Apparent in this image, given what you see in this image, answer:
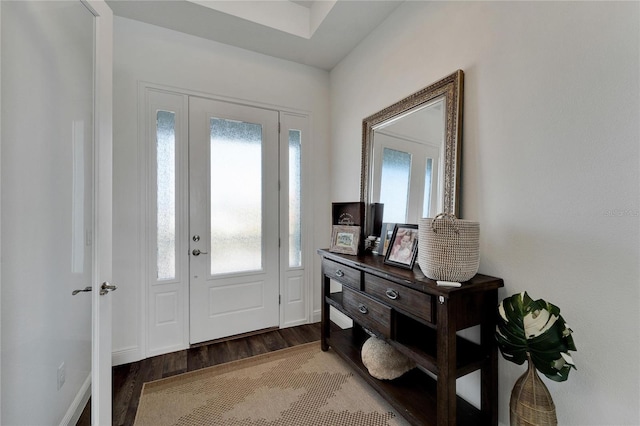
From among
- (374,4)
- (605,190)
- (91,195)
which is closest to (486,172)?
(605,190)

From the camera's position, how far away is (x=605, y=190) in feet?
3.52

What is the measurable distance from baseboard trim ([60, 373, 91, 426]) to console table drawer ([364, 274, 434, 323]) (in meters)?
1.57

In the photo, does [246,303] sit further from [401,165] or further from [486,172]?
[486,172]

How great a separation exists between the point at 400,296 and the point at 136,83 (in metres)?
2.65

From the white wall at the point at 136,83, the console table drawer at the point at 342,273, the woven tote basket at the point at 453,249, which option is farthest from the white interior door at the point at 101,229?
the woven tote basket at the point at 453,249

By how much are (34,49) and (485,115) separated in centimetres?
227

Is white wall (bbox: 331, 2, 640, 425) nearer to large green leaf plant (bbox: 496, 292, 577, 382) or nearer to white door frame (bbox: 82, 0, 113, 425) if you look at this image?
large green leaf plant (bbox: 496, 292, 577, 382)

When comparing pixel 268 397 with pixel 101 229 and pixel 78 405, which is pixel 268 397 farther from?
pixel 101 229

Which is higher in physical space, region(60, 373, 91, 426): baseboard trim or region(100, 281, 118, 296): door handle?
region(100, 281, 118, 296): door handle

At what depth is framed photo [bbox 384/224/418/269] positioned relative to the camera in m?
1.59

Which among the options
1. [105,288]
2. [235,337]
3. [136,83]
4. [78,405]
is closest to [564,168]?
[105,288]

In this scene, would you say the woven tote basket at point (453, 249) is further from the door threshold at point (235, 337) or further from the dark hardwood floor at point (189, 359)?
the door threshold at point (235, 337)

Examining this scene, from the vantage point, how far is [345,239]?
217 cm

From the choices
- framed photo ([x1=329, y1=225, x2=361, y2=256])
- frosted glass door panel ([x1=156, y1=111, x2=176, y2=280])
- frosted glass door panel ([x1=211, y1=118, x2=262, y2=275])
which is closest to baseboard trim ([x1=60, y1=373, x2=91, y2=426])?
frosted glass door panel ([x1=156, y1=111, x2=176, y2=280])
